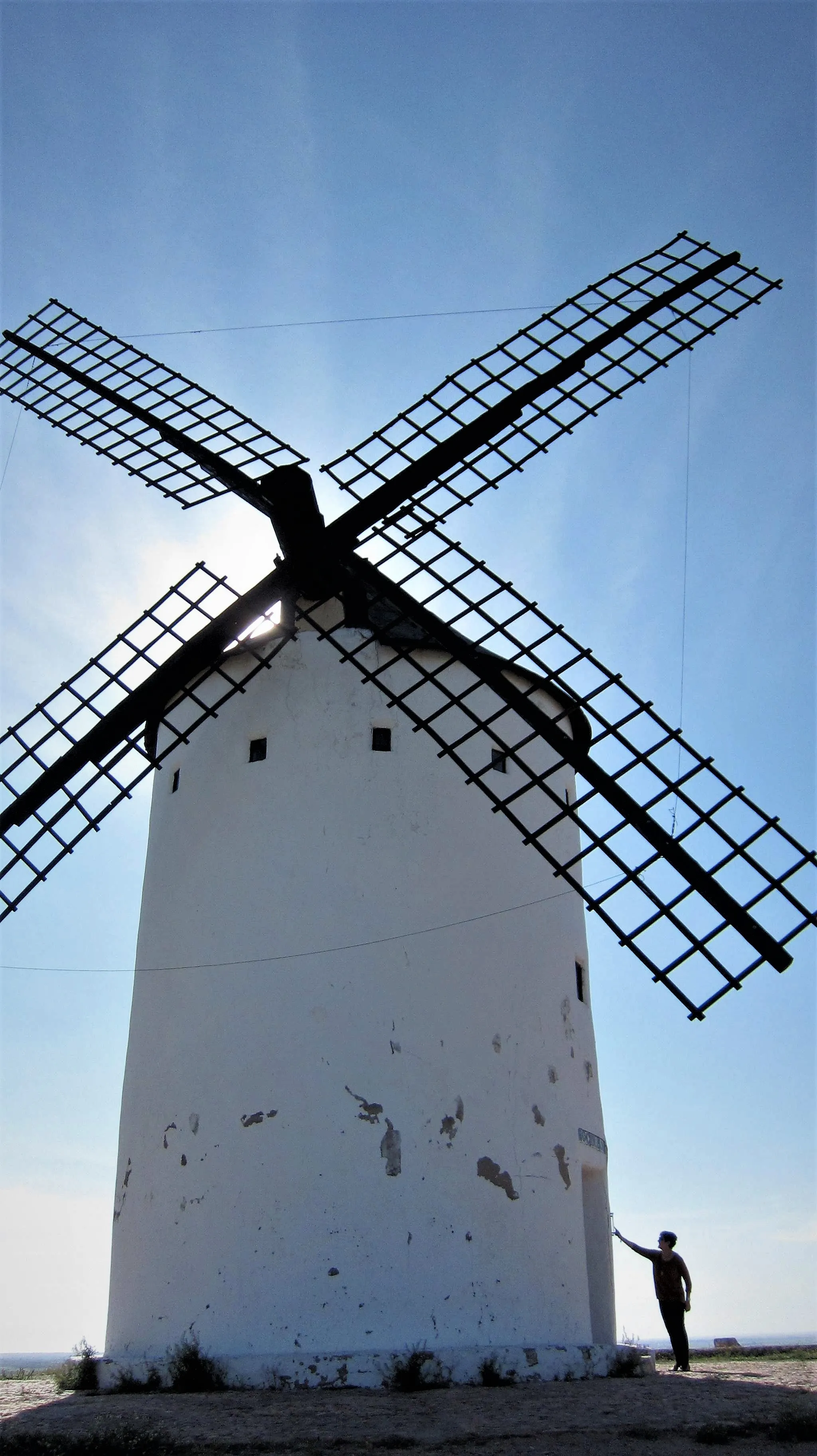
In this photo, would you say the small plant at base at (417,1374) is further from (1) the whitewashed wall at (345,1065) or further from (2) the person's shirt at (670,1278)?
(2) the person's shirt at (670,1278)

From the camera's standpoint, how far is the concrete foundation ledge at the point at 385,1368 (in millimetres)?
6535

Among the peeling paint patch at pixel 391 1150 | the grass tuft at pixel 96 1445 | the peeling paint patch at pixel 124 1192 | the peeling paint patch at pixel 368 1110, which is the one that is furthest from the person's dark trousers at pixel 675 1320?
the grass tuft at pixel 96 1445

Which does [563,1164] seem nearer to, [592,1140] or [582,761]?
[592,1140]

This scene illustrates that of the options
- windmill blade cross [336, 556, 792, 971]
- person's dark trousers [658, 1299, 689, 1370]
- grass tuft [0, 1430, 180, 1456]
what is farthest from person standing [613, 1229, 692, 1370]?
grass tuft [0, 1430, 180, 1456]

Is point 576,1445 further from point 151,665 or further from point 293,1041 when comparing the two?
point 151,665

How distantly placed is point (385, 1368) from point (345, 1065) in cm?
170

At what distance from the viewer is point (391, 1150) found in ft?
23.8

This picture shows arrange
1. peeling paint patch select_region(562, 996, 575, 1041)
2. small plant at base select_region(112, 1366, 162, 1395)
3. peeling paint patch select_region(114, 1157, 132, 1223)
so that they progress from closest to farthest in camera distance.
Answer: small plant at base select_region(112, 1366, 162, 1395), peeling paint patch select_region(114, 1157, 132, 1223), peeling paint patch select_region(562, 996, 575, 1041)

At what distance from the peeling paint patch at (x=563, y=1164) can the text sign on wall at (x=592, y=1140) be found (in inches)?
10.2

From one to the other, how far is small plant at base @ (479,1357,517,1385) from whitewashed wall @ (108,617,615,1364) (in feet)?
0.58

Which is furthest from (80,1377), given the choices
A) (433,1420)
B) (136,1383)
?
(433,1420)

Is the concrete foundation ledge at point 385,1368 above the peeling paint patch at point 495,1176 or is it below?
below

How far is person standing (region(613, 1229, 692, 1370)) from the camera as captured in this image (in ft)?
26.1

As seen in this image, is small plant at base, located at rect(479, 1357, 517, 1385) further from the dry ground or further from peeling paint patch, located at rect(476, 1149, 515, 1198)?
peeling paint patch, located at rect(476, 1149, 515, 1198)
